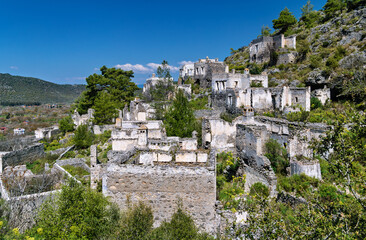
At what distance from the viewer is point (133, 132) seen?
15805mm

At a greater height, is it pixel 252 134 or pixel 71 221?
pixel 252 134

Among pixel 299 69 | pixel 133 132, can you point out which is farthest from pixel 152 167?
pixel 299 69

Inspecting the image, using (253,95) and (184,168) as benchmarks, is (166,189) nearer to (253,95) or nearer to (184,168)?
(184,168)

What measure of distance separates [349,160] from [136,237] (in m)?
6.14

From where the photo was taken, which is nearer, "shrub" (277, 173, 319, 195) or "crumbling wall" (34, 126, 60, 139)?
"shrub" (277, 173, 319, 195)

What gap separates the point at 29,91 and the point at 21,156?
10521 cm

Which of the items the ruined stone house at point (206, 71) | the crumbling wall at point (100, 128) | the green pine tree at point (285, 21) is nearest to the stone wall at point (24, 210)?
the crumbling wall at point (100, 128)

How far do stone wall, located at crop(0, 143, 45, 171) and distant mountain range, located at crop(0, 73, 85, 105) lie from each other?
294 feet

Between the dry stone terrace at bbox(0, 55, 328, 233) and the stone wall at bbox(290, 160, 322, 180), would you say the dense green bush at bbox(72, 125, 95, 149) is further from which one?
the stone wall at bbox(290, 160, 322, 180)

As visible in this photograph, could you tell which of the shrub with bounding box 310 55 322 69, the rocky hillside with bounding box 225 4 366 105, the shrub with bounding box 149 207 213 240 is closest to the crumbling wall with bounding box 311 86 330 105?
the rocky hillside with bounding box 225 4 366 105

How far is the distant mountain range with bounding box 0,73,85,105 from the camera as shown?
9816 cm

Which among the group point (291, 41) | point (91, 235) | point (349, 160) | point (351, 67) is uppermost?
point (291, 41)

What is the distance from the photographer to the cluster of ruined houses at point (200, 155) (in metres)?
8.42

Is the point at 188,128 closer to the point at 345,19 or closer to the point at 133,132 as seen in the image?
the point at 133,132
